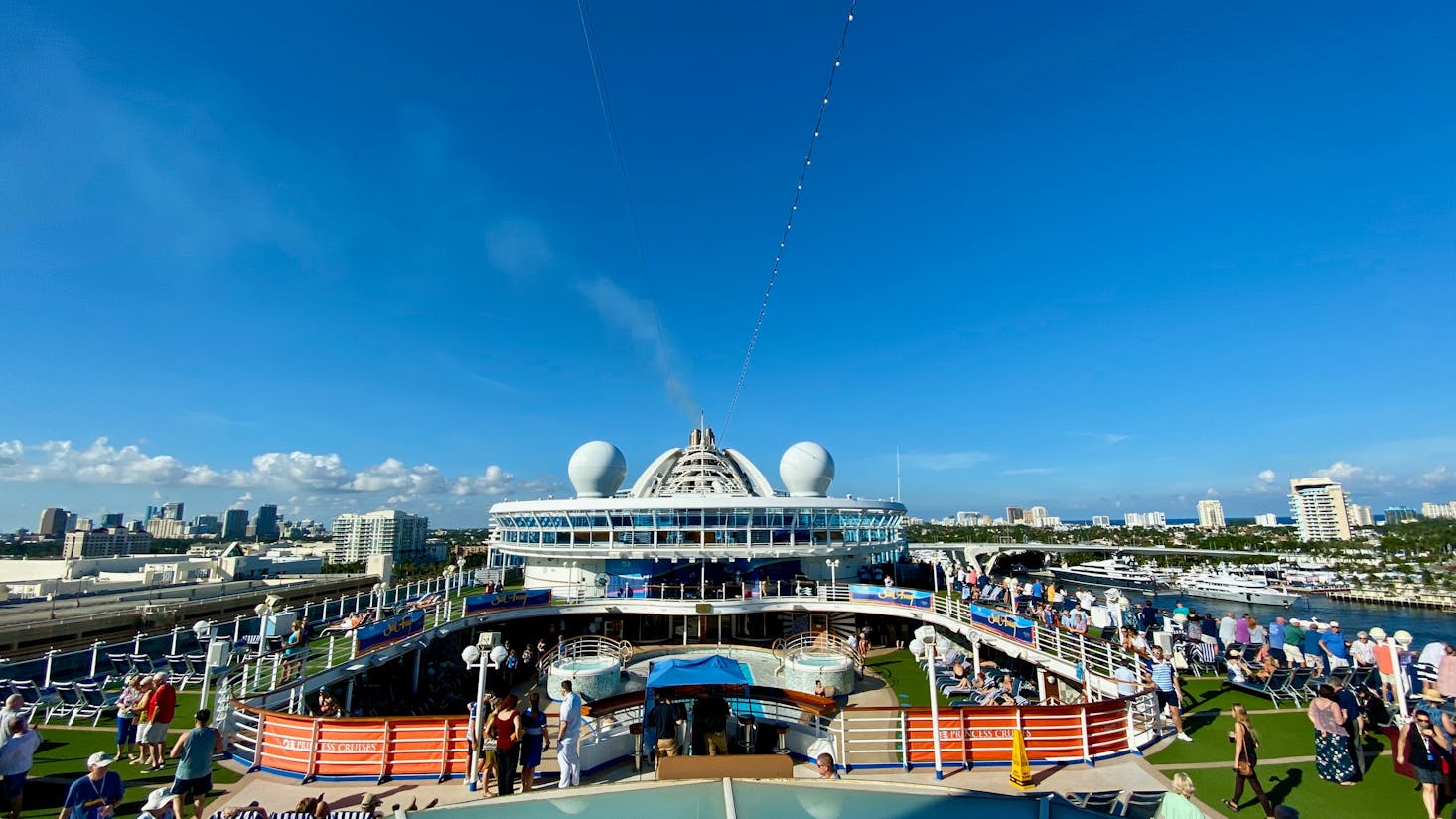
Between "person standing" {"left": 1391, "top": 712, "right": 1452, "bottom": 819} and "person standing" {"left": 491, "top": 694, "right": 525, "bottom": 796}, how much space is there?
12.7 m

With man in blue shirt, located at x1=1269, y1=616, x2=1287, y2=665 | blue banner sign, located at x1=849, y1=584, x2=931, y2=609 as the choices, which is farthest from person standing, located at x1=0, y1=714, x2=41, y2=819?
man in blue shirt, located at x1=1269, y1=616, x2=1287, y2=665

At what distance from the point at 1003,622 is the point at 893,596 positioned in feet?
22.9

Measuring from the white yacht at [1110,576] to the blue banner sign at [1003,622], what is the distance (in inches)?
2955

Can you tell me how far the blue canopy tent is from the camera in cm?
1168

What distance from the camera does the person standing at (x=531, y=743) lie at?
9.49 meters

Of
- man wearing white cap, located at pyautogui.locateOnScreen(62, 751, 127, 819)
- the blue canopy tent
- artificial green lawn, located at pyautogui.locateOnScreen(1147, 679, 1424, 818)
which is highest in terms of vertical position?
man wearing white cap, located at pyautogui.locateOnScreen(62, 751, 127, 819)

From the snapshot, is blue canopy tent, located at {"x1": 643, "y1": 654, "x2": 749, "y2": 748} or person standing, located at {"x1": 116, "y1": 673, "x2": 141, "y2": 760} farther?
blue canopy tent, located at {"x1": 643, "y1": 654, "x2": 749, "y2": 748}

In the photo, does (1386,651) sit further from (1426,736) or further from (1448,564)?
(1448,564)

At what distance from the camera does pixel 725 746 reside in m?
11.1

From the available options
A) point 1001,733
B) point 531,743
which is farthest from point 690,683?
point 1001,733

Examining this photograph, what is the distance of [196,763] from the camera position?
8531 mm

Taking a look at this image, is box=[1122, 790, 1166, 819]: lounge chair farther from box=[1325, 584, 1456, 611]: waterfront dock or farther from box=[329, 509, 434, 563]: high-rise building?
box=[329, 509, 434, 563]: high-rise building

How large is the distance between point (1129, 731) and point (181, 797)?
49.4ft

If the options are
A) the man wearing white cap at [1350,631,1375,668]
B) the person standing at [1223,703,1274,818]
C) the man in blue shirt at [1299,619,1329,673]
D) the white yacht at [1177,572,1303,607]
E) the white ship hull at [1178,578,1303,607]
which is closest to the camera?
the person standing at [1223,703,1274,818]
